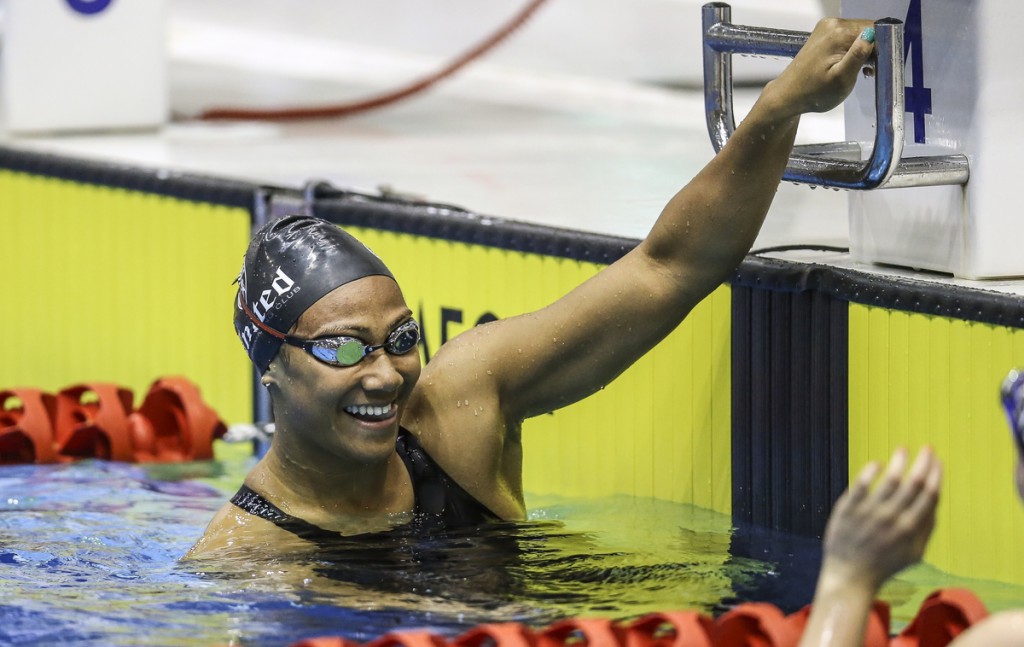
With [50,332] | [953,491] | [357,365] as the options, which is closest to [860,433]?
Answer: [953,491]

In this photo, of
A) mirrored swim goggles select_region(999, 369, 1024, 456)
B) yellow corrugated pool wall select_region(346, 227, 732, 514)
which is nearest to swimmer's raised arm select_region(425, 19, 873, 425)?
yellow corrugated pool wall select_region(346, 227, 732, 514)

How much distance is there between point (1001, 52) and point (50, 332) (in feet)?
10.7

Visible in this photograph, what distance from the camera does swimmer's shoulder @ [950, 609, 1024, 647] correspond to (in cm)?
195

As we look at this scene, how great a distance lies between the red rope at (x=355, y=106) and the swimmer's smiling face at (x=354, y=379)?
4039 mm

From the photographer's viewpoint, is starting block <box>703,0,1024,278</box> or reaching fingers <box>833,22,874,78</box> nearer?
reaching fingers <box>833,22,874,78</box>

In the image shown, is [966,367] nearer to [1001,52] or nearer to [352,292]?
[1001,52]

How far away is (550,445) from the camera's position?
13.5 ft

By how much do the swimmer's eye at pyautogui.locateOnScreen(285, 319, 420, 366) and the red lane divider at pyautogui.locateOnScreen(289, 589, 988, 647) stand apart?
0.53 meters

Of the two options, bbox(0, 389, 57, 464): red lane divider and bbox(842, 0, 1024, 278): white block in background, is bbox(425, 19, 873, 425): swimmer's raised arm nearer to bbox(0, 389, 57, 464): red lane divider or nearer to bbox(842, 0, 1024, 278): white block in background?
bbox(842, 0, 1024, 278): white block in background

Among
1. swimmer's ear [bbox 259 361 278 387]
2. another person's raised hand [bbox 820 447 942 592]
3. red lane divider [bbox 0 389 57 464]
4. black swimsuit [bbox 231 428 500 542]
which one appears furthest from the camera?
red lane divider [bbox 0 389 57 464]

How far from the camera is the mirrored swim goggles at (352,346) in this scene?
292 cm

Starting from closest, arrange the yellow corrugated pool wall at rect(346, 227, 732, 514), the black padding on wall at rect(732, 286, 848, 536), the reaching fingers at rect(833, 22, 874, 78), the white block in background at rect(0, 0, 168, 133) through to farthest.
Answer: the reaching fingers at rect(833, 22, 874, 78), the black padding on wall at rect(732, 286, 848, 536), the yellow corrugated pool wall at rect(346, 227, 732, 514), the white block in background at rect(0, 0, 168, 133)

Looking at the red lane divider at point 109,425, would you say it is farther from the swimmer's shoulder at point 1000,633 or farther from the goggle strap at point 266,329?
the swimmer's shoulder at point 1000,633

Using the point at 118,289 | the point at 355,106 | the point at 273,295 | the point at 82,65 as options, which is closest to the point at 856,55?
the point at 273,295
